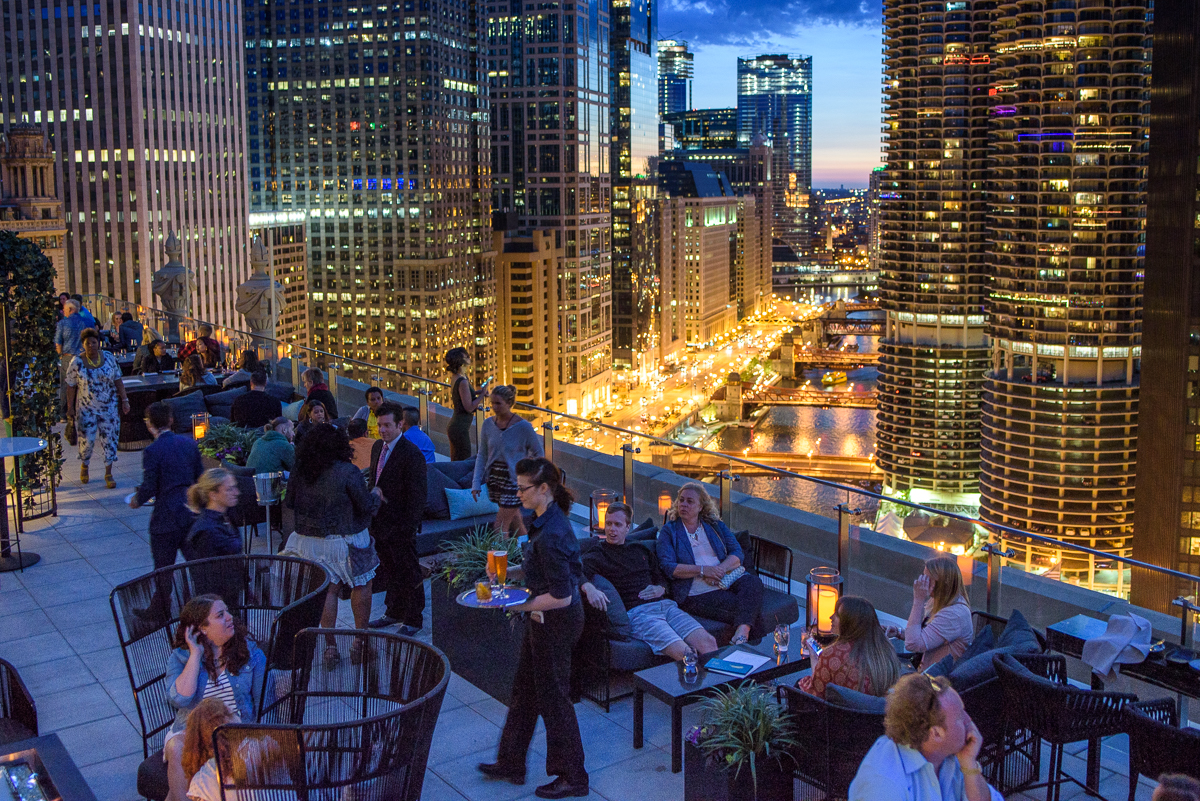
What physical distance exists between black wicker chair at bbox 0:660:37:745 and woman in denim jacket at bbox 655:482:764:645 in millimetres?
3883

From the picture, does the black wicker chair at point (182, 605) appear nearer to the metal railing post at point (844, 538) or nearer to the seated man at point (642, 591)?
the seated man at point (642, 591)

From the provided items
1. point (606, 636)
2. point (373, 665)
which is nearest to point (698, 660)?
point (606, 636)

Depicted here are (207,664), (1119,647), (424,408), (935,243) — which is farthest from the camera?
(935,243)

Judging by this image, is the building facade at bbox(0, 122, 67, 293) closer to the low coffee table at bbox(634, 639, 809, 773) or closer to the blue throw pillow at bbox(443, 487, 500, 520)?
the blue throw pillow at bbox(443, 487, 500, 520)

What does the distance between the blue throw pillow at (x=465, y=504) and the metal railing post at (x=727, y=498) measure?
1913 mm

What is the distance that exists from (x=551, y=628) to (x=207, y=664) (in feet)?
5.60

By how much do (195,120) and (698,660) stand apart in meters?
121

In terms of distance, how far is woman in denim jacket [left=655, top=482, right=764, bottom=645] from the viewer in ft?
25.0

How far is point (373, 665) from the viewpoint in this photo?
5336mm

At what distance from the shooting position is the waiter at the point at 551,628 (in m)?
6.01

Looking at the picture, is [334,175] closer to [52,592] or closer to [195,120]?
[195,120]

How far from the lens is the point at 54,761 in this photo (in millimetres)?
4672

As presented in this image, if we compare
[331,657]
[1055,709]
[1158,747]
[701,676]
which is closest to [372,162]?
[701,676]

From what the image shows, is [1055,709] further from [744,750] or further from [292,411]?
[292,411]
